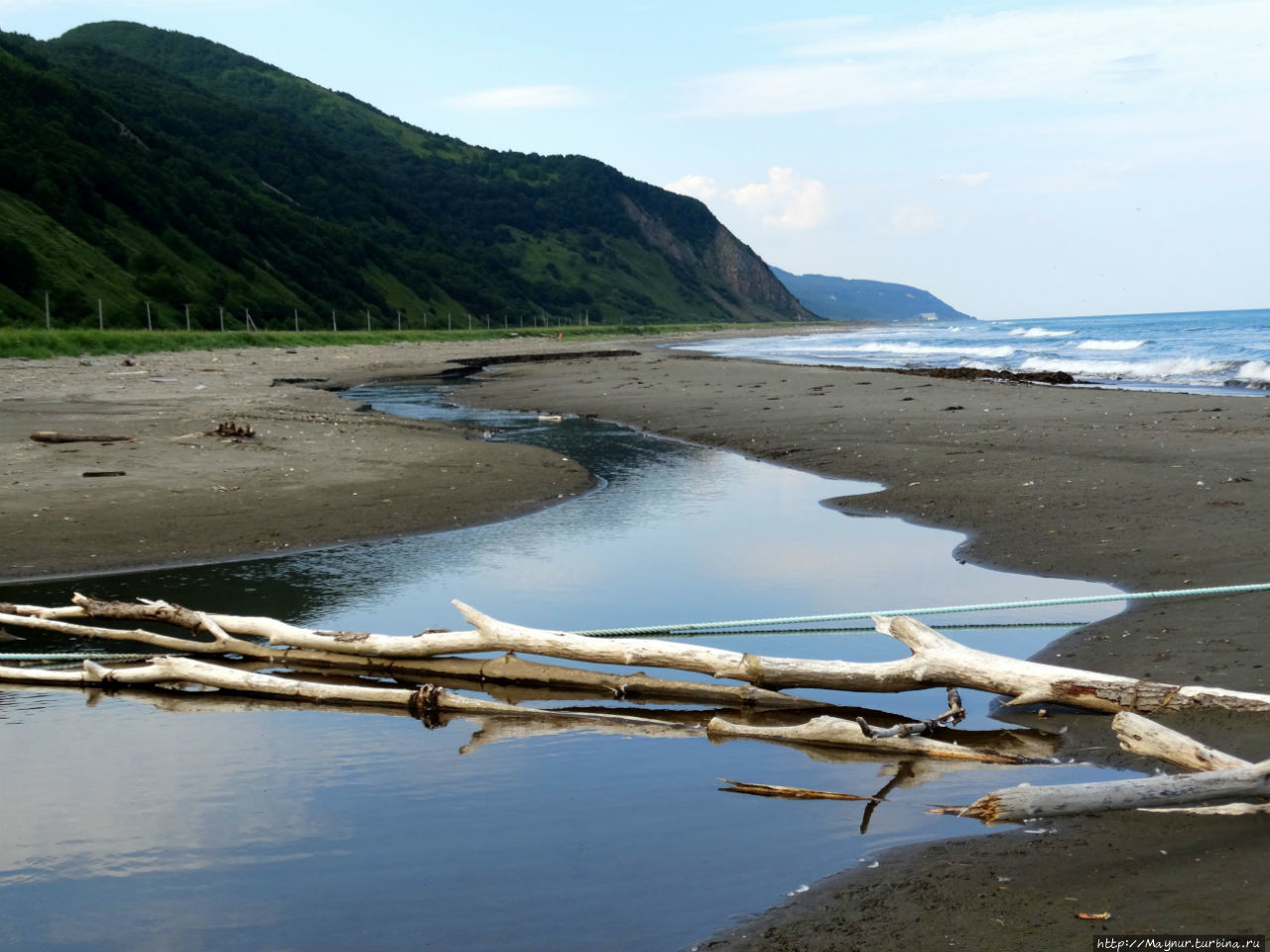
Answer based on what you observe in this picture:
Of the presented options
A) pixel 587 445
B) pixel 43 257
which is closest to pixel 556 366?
pixel 587 445

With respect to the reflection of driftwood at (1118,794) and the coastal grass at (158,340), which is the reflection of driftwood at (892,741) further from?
the coastal grass at (158,340)

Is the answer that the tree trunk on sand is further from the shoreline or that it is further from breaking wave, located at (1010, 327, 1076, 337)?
breaking wave, located at (1010, 327, 1076, 337)

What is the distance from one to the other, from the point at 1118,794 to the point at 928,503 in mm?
10119

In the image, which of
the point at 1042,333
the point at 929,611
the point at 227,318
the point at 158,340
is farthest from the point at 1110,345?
the point at 929,611

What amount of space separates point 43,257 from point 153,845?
222ft

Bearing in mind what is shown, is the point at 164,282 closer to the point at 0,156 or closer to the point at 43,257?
the point at 43,257

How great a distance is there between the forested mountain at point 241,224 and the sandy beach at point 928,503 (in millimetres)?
39881

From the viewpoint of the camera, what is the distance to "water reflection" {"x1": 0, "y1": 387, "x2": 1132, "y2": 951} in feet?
16.0

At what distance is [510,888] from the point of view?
5.11m

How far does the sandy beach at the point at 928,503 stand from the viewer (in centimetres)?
462

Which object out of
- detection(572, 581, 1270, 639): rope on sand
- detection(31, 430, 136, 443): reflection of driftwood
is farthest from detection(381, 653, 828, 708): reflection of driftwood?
detection(31, 430, 136, 443): reflection of driftwood

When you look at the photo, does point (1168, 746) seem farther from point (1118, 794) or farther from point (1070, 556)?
point (1070, 556)

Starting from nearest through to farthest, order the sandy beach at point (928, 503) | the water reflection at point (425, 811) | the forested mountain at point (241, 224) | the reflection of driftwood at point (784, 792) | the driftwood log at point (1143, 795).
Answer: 1. the sandy beach at point (928, 503)
2. the water reflection at point (425, 811)
3. the driftwood log at point (1143, 795)
4. the reflection of driftwood at point (784, 792)
5. the forested mountain at point (241, 224)

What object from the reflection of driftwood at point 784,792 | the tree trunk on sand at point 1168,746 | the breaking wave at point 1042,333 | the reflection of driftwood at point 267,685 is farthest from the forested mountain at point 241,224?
the tree trunk on sand at point 1168,746
